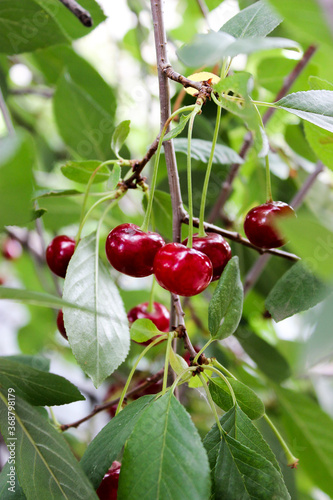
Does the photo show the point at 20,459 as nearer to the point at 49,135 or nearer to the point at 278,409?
the point at 278,409

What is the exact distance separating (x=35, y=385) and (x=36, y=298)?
0.23 meters

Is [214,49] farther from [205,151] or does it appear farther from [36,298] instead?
[205,151]

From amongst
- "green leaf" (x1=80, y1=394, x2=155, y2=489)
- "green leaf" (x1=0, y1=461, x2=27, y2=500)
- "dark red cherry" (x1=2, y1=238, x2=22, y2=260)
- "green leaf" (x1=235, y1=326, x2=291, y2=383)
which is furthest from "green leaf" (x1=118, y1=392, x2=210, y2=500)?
"dark red cherry" (x1=2, y1=238, x2=22, y2=260)

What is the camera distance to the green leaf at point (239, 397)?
0.50 metres

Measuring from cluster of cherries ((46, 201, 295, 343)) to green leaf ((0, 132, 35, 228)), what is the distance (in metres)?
0.18

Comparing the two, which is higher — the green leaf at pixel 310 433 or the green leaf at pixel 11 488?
the green leaf at pixel 11 488

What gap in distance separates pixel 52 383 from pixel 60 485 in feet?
0.37

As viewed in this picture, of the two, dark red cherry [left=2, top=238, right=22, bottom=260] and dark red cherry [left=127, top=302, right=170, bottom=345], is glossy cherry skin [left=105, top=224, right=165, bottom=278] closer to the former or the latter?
dark red cherry [left=127, top=302, right=170, bottom=345]

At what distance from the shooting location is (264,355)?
846mm

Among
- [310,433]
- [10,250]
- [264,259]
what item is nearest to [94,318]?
[264,259]

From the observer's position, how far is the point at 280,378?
0.86 metres

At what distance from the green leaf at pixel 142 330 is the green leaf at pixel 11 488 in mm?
190

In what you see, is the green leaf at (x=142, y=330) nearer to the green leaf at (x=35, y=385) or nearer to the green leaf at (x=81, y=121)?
the green leaf at (x=35, y=385)

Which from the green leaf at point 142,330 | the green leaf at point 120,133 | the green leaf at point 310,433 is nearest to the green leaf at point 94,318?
the green leaf at point 142,330
